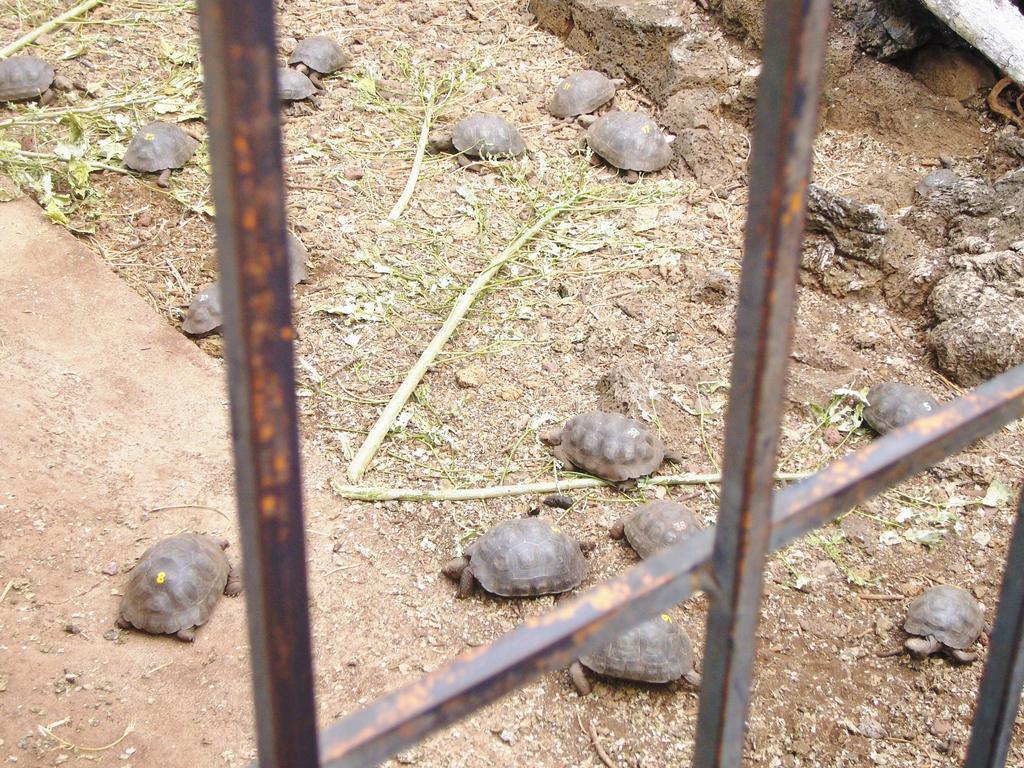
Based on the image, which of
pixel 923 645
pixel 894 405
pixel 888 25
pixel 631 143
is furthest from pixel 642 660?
pixel 888 25

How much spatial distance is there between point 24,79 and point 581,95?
2551 mm

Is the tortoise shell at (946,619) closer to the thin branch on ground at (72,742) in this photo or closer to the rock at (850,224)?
the rock at (850,224)

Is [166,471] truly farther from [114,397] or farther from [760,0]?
[760,0]

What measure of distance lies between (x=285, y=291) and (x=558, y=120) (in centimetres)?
484

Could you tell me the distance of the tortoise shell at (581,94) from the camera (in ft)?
16.7

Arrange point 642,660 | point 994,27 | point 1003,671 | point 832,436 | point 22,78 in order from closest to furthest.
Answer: point 1003,671, point 642,660, point 832,436, point 994,27, point 22,78

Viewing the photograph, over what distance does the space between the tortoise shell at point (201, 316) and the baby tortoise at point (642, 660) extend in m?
1.86

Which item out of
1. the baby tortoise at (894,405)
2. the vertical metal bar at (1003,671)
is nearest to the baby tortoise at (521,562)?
the baby tortoise at (894,405)

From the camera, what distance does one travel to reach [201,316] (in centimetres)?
376

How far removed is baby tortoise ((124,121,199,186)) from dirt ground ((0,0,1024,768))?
9cm

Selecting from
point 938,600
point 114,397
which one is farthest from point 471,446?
point 938,600

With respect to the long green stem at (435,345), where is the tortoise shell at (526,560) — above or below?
below

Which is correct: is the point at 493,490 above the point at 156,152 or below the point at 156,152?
below

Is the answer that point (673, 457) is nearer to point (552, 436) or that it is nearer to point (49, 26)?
point (552, 436)
